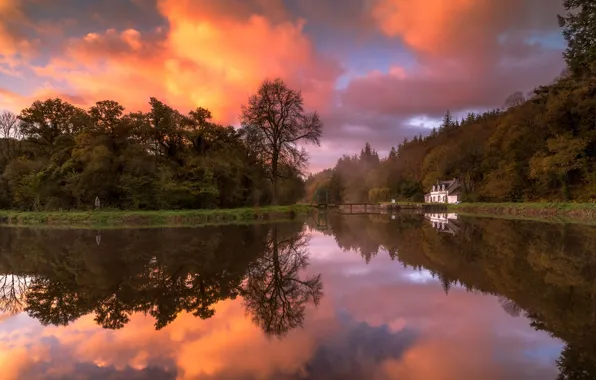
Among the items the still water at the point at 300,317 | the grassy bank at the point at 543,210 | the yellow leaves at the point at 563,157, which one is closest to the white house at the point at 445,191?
the grassy bank at the point at 543,210

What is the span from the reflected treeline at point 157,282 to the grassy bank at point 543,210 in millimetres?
27668

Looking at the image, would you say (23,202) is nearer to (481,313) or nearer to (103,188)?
(103,188)

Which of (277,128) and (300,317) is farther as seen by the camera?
(277,128)

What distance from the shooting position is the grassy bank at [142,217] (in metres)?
29.0

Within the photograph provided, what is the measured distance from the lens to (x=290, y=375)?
13.8ft

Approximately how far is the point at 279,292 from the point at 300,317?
163 cm

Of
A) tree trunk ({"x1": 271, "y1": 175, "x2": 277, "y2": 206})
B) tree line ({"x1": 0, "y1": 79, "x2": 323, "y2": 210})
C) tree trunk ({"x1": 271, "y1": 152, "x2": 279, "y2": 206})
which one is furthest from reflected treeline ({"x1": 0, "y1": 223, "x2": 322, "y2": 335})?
tree trunk ({"x1": 271, "y1": 175, "x2": 277, "y2": 206})

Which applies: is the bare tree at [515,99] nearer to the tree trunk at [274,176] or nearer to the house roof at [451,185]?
the house roof at [451,185]

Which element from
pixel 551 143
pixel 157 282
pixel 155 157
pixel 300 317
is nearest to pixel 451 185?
pixel 551 143

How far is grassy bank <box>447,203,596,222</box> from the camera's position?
29.7 m

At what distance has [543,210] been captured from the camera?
36.9 m

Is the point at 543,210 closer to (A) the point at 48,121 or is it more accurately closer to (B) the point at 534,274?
(B) the point at 534,274

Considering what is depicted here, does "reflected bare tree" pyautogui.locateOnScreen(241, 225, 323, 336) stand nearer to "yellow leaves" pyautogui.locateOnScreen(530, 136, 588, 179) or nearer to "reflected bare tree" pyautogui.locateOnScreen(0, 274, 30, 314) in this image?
"reflected bare tree" pyautogui.locateOnScreen(0, 274, 30, 314)

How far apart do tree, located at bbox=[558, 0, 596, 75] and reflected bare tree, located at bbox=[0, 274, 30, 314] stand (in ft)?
156
